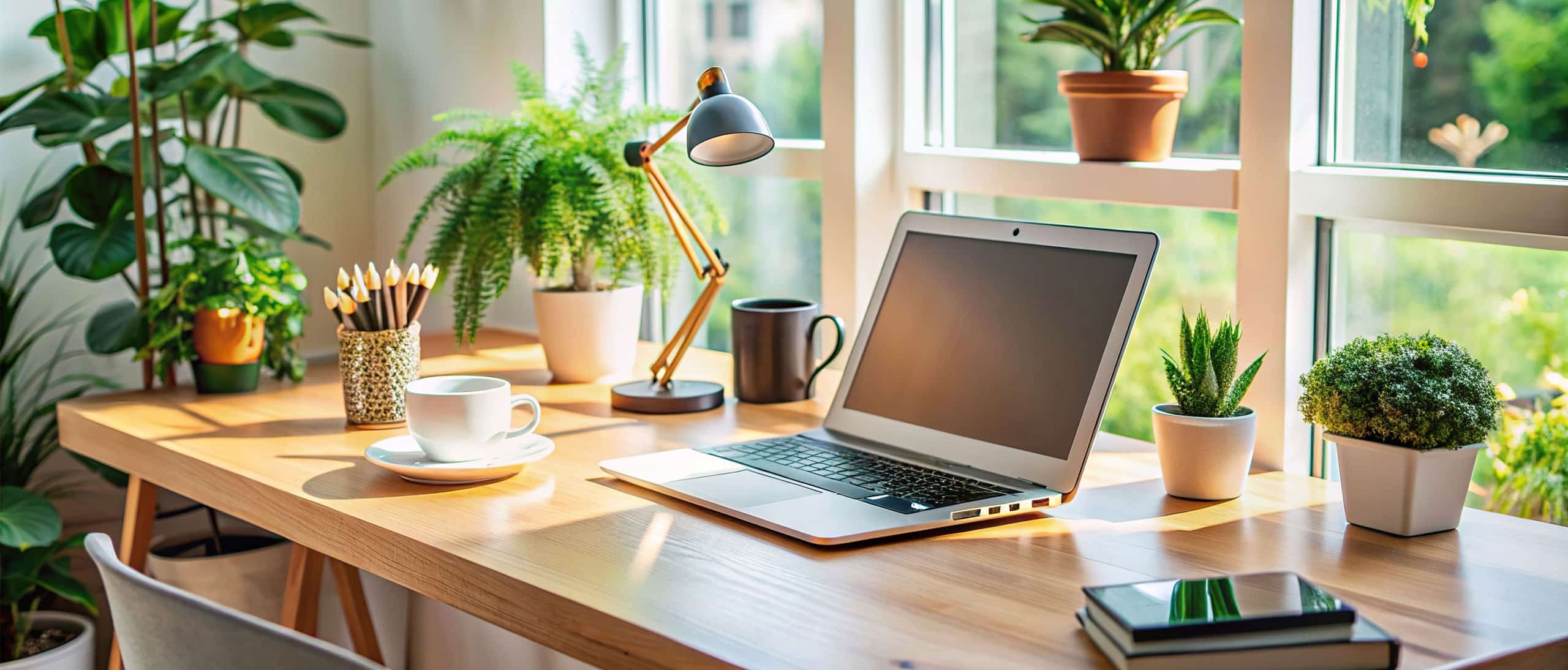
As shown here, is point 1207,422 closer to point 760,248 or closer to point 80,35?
point 760,248

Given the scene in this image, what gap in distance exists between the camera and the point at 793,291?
2.21 m

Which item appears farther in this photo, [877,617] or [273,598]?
[273,598]

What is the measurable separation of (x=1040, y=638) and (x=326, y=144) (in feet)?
6.80

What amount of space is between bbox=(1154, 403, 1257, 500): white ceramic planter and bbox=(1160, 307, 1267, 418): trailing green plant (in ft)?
0.05

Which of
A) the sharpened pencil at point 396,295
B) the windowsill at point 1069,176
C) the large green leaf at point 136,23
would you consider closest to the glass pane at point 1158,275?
the windowsill at point 1069,176

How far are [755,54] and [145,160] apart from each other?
101cm

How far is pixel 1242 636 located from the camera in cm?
88

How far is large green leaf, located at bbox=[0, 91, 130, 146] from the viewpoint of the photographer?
6.63 ft

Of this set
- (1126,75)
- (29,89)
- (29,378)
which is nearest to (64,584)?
(29,378)

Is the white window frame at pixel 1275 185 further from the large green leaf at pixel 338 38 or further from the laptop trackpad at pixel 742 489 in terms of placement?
the large green leaf at pixel 338 38

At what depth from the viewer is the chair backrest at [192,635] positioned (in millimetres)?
872

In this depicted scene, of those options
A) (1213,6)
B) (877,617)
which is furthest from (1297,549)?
(1213,6)

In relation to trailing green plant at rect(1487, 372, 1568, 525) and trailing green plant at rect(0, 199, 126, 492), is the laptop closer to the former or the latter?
trailing green plant at rect(1487, 372, 1568, 525)

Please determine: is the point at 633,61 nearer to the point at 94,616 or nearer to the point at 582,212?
the point at 582,212
